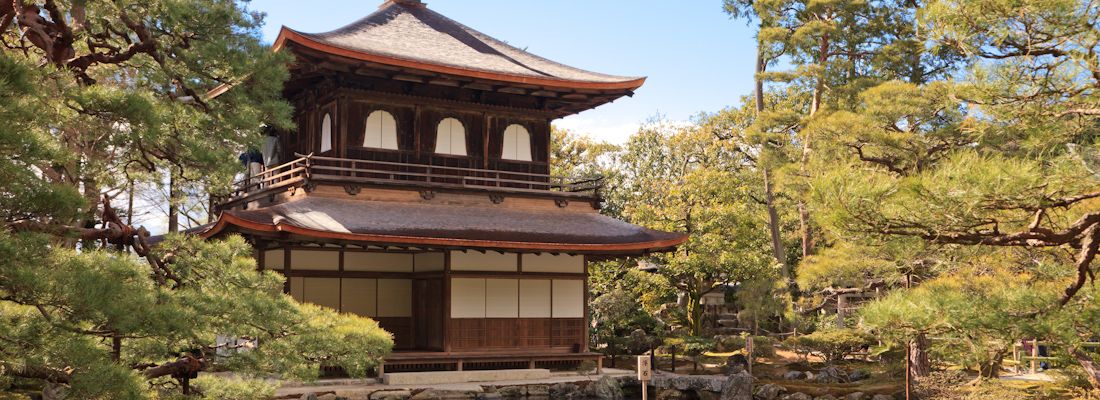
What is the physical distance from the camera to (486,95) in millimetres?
22391

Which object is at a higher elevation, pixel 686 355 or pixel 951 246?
pixel 951 246

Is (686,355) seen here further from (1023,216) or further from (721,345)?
(1023,216)

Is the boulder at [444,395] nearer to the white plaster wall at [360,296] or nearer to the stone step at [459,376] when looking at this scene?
the stone step at [459,376]

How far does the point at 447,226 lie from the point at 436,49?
4.45 m

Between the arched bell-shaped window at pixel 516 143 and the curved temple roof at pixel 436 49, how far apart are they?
57.9 inches

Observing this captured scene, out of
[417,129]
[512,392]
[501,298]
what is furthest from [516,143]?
[512,392]

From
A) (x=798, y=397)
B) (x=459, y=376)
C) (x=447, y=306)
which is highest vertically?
(x=447, y=306)

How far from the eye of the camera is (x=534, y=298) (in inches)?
816

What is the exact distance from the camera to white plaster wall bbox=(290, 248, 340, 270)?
19.0 metres

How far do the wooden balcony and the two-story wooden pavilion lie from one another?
48 mm

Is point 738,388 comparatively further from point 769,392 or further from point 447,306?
point 447,306

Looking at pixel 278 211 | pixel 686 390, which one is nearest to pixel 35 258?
pixel 278 211

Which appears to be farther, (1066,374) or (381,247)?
(381,247)

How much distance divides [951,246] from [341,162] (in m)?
14.4
